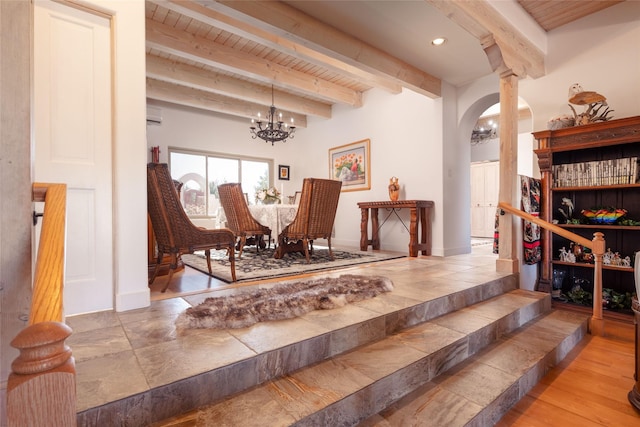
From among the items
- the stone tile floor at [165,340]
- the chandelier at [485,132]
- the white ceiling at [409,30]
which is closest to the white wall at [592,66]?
the white ceiling at [409,30]

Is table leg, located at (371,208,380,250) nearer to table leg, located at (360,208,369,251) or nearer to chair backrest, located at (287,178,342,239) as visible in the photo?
table leg, located at (360,208,369,251)

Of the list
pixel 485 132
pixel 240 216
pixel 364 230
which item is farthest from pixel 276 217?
pixel 485 132

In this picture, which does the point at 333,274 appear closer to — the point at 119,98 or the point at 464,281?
the point at 464,281

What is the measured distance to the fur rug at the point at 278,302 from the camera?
176 centimetres

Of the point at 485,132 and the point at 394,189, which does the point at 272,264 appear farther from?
the point at 485,132

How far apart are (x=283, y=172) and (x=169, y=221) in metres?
4.86

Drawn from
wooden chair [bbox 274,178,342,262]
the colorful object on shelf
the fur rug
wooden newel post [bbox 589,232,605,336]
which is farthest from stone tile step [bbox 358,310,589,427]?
wooden chair [bbox 274,178,342,262]

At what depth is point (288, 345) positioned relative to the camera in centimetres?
148

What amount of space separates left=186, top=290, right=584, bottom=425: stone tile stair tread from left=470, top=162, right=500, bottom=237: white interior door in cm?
607

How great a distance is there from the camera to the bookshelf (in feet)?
9.08

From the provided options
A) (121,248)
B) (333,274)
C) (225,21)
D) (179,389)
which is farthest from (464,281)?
(225,21)

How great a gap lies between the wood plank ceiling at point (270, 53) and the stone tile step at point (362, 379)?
2469 millimetres

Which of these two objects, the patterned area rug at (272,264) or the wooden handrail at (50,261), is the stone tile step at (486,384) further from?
the patterned area rug at (272,264)

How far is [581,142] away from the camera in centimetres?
291
